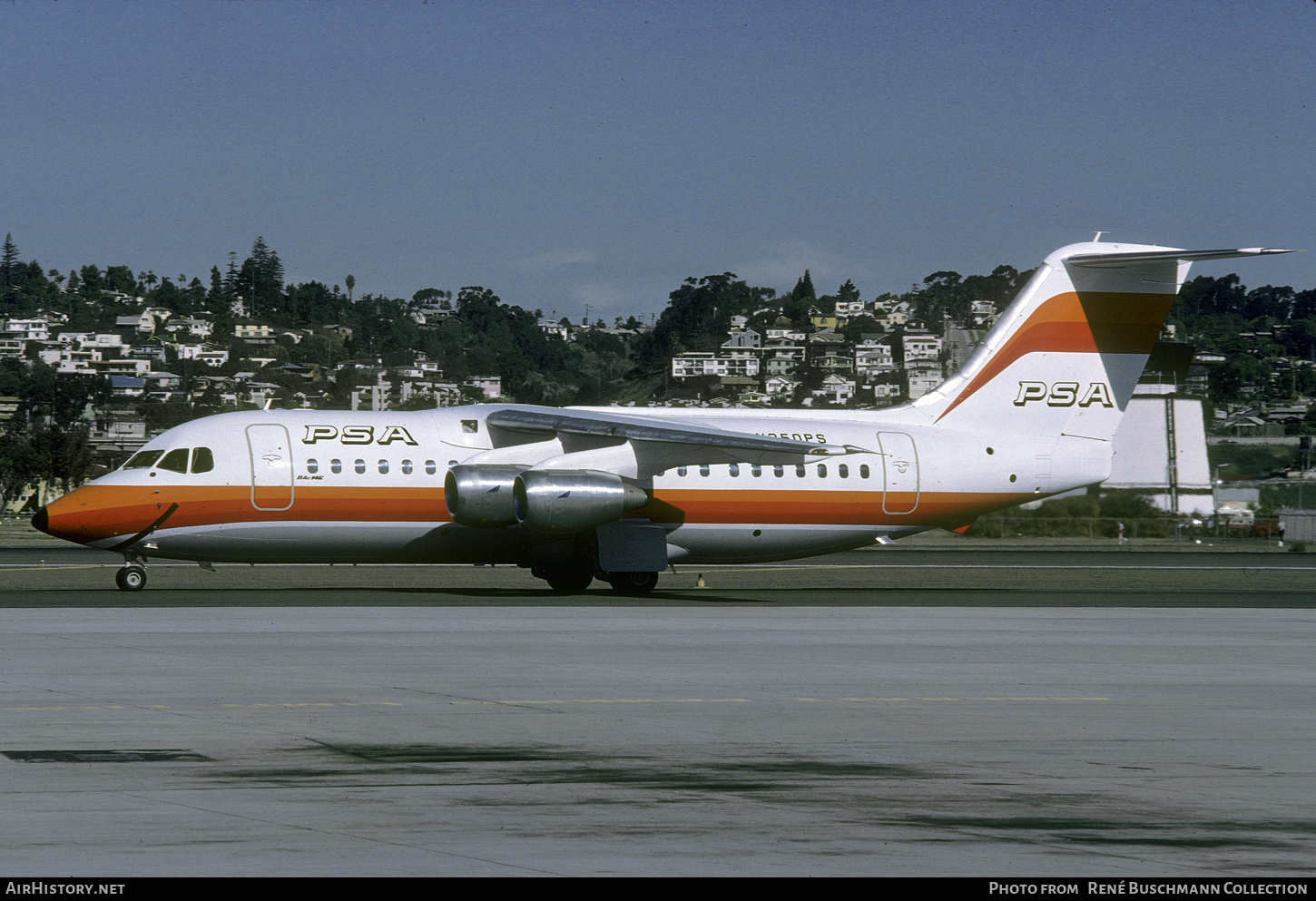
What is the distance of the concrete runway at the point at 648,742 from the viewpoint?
816 centimetres

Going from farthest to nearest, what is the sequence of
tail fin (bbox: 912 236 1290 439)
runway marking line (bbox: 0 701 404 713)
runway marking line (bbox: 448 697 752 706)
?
tail fin (bbox: 912 236 1290 439)
runway marking line (bbox: 448 697 752 706)
runway marking line (bbox: 0 701 404 713)

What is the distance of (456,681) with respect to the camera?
53.5 feet

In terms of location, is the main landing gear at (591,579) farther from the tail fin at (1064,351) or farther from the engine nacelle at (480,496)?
the tail fin at (1064,351)

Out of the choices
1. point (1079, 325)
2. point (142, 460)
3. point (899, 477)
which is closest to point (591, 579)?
point (899, 477)

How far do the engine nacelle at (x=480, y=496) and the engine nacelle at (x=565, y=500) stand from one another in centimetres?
23

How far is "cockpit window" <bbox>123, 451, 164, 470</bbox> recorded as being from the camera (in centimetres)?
3203

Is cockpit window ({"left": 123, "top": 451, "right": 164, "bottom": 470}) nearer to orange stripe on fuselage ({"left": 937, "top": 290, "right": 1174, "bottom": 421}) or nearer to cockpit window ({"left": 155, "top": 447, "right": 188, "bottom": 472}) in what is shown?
cockpit window ({"left": 155, "top": 447, "right": 188, "bottom": 472})

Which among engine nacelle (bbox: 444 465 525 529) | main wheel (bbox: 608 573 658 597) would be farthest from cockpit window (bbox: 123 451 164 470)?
main wheel (bbox: 608 573 658 597)

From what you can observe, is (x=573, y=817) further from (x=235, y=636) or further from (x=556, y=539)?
(x=556, y=539)

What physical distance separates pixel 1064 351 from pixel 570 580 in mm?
13489

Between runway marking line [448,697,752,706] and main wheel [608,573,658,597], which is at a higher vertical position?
runway marking line [448,697,752,706]

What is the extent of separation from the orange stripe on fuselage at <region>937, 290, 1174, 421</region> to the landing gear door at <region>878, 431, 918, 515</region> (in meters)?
2.90

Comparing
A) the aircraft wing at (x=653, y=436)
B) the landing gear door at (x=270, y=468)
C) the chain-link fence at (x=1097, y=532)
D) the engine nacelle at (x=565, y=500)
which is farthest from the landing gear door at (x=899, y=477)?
the chain-link fence at (x=1097, y=532)

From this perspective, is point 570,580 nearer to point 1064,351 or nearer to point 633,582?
point 633,582
